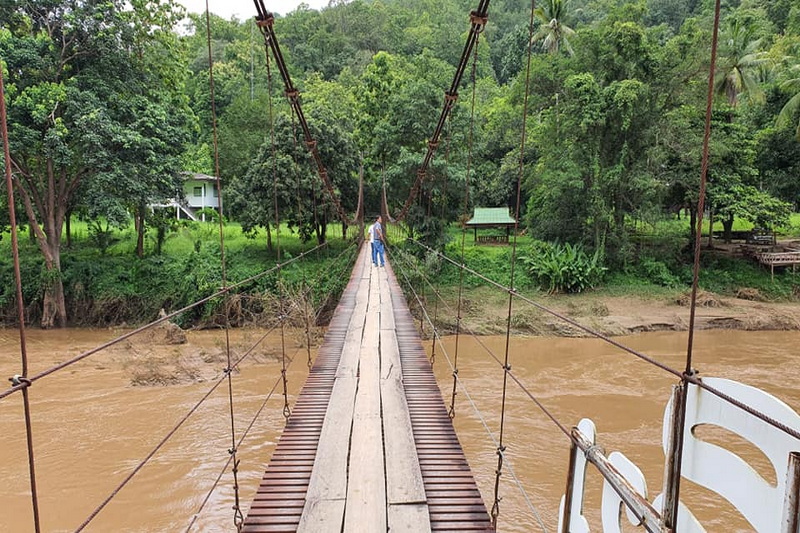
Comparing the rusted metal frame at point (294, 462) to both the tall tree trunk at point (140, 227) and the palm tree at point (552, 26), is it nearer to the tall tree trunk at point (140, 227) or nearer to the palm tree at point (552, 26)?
the tall tree trunk at point (140, 227)

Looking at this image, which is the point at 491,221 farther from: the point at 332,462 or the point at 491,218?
the point at 332,462

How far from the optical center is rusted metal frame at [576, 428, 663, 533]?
79 cm

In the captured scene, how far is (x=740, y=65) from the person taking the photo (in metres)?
10.6

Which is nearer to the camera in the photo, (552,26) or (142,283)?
(142,283)

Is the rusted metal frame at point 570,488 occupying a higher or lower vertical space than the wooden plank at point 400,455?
higher

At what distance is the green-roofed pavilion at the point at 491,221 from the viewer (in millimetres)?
13398

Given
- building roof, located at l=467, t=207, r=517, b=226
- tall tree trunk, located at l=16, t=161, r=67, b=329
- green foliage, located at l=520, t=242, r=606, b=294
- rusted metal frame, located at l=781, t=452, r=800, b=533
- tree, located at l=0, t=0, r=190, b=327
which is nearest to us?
rusted metal frame, located at l=781, t=452, r=800, b=533

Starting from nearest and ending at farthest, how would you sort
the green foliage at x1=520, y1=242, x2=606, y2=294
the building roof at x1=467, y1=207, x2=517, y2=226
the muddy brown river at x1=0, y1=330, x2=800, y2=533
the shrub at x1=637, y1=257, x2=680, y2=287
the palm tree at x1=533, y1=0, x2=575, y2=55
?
1. the muddy brown river at x1=0, y1=330, x2=800, y2=533
2. the green foliage at x1=520, y1=242, x2=606, y2=294
3. the shrub at x1=637, y1=257, x2=680, y2=287
4. the building roof at x1=467, y1=207, x2=517, y2=226
5. the palm tree at x1=533, y1=0, x2=575, y2=55

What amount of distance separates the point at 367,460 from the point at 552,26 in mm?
15961

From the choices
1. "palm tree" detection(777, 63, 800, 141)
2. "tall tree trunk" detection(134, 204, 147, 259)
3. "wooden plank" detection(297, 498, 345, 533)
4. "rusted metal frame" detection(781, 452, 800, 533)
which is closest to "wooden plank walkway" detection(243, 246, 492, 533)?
"wooden plank" detection(297, 498, 345, 533)

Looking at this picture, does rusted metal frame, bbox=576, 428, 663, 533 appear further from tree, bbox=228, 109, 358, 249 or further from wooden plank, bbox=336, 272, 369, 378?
tree, bbox=228, 109, 358, 249

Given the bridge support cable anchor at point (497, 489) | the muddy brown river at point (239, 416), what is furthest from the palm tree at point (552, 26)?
the bridge support cable anchor at point (497, 489)

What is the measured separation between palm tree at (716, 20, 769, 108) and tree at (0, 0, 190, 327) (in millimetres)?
11227

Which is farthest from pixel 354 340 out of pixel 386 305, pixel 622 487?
pixel 622 487
